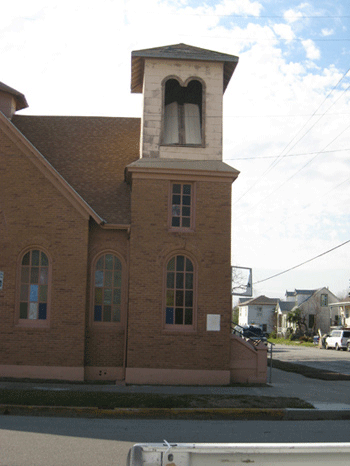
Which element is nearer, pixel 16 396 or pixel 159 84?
pixel 16 396

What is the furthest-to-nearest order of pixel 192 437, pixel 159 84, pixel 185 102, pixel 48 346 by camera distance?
pixel 185 102
pixel 159 84
pixel 48 346
pixel 192 437

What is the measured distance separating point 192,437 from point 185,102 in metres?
13.2

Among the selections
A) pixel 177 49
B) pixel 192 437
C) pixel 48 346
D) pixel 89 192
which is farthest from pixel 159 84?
pixel 192 437

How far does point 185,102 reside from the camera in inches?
790

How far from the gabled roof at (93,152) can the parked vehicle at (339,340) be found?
36.7 meters

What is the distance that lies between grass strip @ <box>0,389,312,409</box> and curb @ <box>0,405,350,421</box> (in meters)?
0.24

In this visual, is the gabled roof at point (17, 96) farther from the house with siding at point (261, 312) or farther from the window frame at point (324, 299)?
the house with siding at point (261, 312)

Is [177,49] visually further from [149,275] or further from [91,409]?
[91,409]

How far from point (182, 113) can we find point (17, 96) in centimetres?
642

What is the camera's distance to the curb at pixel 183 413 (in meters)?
11.8

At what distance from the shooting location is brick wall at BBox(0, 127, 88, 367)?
17.0m

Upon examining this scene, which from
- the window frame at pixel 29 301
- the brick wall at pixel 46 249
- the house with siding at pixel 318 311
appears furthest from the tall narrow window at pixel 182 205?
the house with siding at pixel 318 311

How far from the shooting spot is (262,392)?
50.7ft

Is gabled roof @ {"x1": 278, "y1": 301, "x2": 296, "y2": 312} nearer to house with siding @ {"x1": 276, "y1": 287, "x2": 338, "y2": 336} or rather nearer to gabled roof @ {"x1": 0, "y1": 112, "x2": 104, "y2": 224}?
house with siding @ {"x1": 276, "y1": 287, "x2": 338, "y2": 336}
